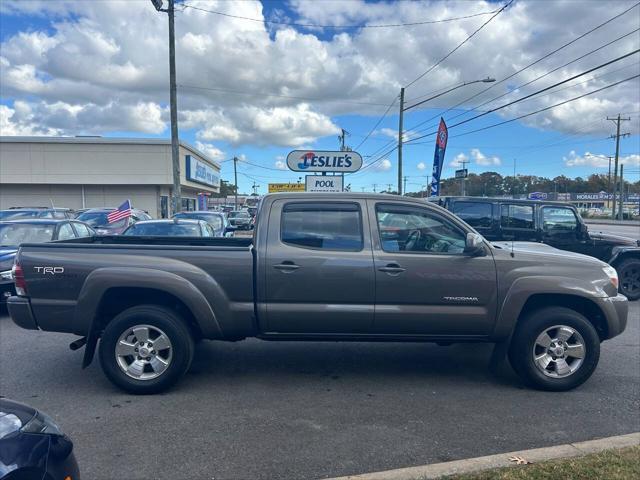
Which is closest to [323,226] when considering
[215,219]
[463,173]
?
[215,219]

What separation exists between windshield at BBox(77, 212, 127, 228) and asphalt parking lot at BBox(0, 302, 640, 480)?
984 centimetres

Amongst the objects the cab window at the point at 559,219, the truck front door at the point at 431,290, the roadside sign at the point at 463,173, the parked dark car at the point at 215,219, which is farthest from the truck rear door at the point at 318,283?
the roadside sign at the point at 463,173

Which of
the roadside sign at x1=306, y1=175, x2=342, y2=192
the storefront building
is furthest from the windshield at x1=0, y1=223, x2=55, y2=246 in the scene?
the storefront building

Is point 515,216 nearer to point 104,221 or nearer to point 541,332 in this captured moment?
point 541,332

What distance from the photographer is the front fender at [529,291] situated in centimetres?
475

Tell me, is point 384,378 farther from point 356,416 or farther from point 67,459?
point 67,459

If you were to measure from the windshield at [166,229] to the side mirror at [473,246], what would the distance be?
23.9 ft

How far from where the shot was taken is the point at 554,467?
129 inches

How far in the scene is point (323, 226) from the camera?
489cm

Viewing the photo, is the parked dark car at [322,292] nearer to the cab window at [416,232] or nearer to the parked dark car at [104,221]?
the cab window at [416,232]

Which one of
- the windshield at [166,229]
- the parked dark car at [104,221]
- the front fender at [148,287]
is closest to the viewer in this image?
the front fender at [148,287]

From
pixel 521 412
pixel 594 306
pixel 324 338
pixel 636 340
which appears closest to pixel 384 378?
pixel 324 338

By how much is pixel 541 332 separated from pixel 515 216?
5718 millimetres

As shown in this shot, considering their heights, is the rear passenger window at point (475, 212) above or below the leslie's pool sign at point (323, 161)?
below
